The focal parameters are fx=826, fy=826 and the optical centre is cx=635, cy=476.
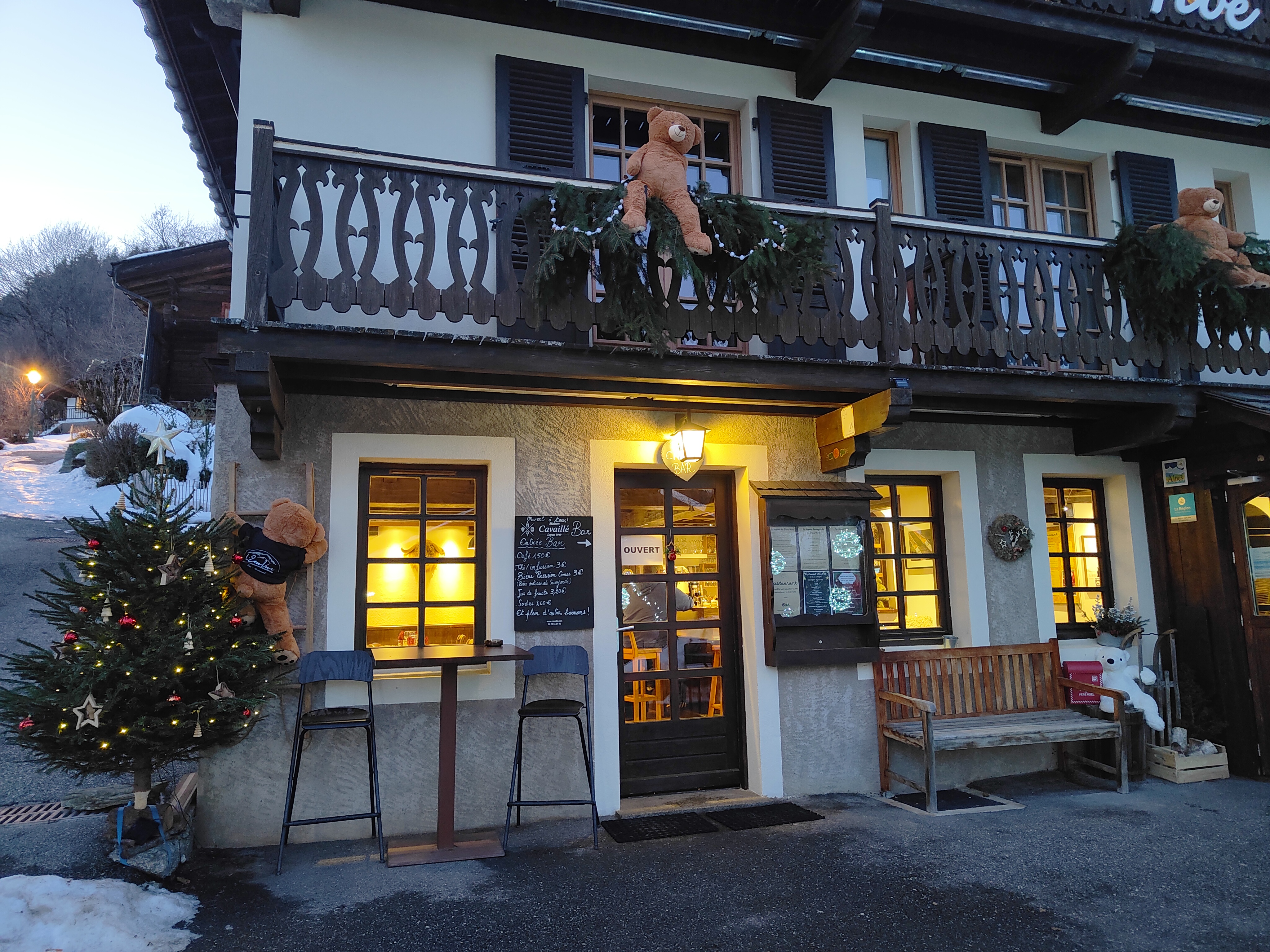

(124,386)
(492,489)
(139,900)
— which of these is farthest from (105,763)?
(124,386)

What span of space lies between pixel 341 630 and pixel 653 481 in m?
2.42

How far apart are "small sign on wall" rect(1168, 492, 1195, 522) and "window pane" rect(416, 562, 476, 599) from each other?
18.8 ft

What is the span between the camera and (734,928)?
12.3 ft

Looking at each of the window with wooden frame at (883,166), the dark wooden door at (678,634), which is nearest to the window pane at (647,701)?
the dark wooden door at (678,634)

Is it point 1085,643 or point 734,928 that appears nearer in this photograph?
point 734,928

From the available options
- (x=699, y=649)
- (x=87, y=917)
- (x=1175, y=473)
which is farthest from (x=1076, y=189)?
(x=87, y=917)

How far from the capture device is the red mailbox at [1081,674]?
631 cm

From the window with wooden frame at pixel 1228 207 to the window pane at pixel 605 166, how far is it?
5.85 m

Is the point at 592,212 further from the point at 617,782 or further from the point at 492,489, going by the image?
the point at 617,782

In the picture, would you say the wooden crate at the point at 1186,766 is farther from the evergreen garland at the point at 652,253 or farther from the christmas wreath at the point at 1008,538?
the evergreen garland at the point at 652,253

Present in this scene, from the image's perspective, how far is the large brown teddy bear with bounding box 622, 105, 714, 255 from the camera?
4.88 m

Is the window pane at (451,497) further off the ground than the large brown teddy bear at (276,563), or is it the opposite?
the window pane at (451,497)

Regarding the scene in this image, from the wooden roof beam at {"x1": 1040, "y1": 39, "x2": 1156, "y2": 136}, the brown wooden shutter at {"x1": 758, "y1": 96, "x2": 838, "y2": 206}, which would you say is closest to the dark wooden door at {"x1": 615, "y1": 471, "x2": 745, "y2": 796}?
the brown wooden shutter at {"x1": 758, "y1": 96, "x2": 838, "y2": 206}

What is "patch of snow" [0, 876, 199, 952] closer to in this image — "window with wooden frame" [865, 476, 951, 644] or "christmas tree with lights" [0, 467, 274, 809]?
"christmas tree with lights" [0, 467, 274, 809]
